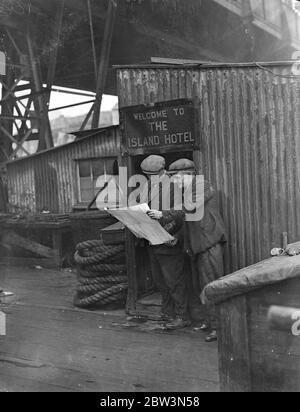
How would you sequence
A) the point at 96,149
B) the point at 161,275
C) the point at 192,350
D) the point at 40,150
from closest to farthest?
the point at 192,350 → the point at 161,275 → the point at 96,149 → the point at 40,150

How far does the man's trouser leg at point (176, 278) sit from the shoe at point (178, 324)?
0.17 feet

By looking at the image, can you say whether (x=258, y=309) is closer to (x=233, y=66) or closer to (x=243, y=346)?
(x=243, y=346)

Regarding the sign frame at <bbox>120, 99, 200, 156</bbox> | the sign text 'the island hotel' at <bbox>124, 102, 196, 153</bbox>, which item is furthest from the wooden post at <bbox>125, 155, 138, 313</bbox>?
the sign text 'the island hotel' at <bbox>124, 102, 196, 153</bbox>

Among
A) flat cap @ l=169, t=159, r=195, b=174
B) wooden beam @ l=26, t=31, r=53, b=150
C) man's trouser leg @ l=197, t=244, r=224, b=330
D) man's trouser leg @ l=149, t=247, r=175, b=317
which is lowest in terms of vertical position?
man's trouser leg @ l=149, t=247, r=175, b=317

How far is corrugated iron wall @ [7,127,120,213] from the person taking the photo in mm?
12461

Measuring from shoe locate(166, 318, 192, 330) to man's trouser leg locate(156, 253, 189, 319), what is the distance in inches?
2.1

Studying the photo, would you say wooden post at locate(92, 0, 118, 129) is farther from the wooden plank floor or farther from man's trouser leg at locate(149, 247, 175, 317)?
man's trouser leg at locate(149, 247, 175, 317)

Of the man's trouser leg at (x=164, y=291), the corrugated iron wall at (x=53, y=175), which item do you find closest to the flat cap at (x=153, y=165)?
the man's trouser leg at (x=164, y=291)

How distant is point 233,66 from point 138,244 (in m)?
2.71

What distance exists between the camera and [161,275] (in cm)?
648

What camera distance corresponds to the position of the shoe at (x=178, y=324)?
6.14m

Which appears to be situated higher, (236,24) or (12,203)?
(236,24)

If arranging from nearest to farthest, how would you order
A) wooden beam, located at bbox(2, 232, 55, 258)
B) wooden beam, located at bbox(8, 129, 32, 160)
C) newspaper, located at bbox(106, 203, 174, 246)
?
newspaper, located at bbox(106, 203, 174, 246) < wooden beam, located at bbox(2, 232, 55, 258) < wooden beam, located at bbox(8, 129, 32, 160)

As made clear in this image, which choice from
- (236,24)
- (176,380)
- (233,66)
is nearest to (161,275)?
(176,380)
